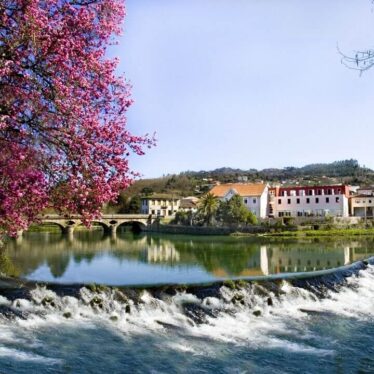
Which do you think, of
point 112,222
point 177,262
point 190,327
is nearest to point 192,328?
point 190,327

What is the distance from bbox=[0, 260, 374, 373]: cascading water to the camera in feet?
45.3

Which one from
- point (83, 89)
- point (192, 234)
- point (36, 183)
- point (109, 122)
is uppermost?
point (83, 89)

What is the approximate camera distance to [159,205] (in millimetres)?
104812

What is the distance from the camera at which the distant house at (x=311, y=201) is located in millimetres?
80188

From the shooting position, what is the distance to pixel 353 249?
47562 mm

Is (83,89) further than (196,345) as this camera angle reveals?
No

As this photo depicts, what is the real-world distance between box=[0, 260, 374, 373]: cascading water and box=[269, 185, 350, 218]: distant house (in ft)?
188

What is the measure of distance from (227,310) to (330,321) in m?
4.07

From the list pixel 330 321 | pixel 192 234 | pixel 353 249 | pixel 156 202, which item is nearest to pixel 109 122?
pixel 330 321

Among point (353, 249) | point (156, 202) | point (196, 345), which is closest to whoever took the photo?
point (196, 345)

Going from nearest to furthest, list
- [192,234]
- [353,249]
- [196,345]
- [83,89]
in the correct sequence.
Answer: [83,89] < [196,345] < [353,249] < [192,234]

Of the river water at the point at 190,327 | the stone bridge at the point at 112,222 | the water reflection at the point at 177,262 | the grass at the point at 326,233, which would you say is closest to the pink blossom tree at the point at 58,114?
the river water at the point at 190,327

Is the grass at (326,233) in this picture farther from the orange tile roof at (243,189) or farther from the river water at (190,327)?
the river water at (190,327)

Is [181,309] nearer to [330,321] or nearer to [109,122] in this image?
[330,321]
